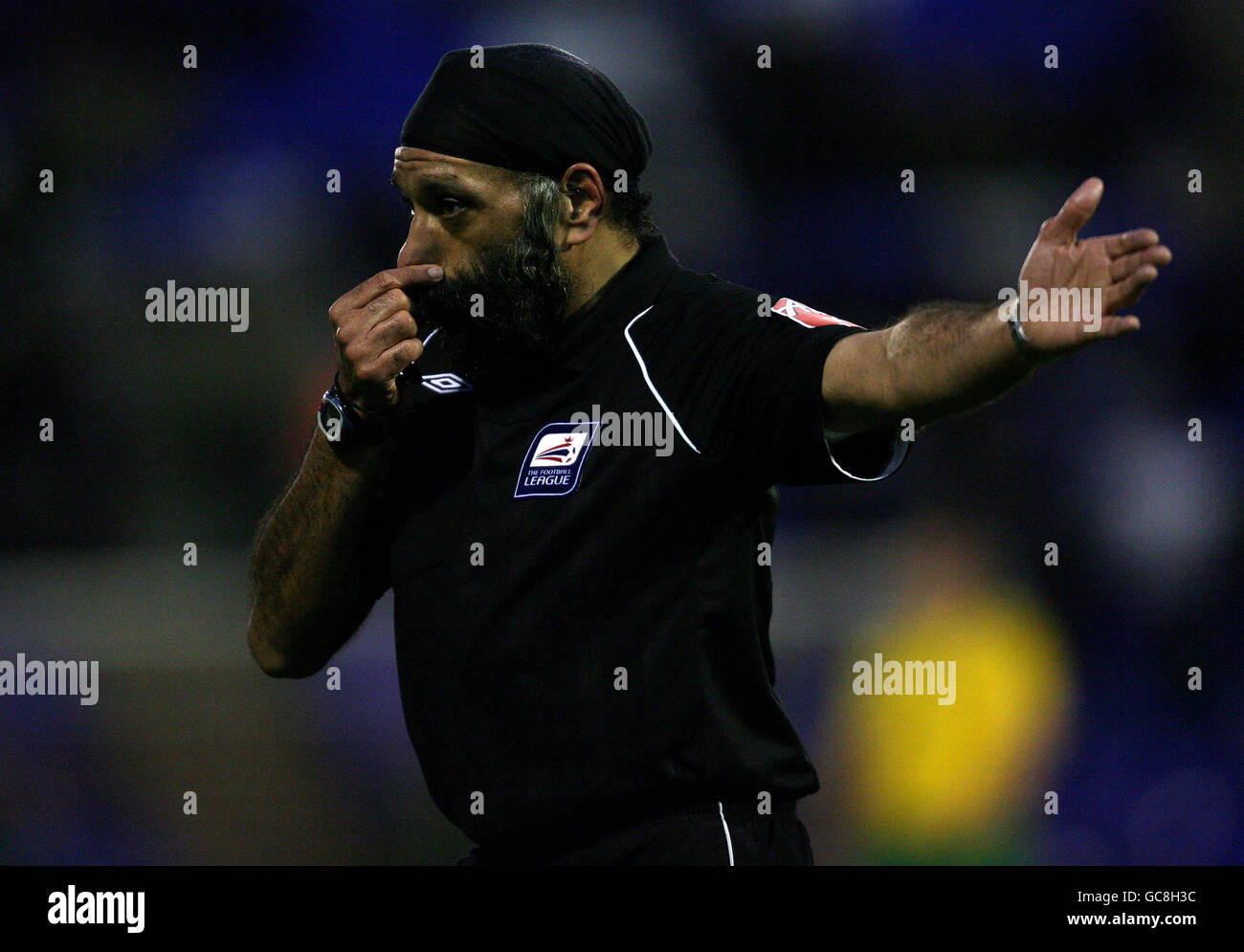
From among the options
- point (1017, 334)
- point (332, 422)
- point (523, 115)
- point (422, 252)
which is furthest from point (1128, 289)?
point (332, 422)

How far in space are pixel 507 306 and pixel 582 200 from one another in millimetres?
255

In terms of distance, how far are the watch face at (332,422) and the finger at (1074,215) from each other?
127 centimetres

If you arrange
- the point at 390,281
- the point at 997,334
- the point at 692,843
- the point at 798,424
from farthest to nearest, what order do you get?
the point at 390,281
the point at 692,843
the point at 798,424
the point at 997,334

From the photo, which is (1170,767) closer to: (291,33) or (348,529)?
(348,529)

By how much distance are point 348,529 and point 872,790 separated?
3147mm

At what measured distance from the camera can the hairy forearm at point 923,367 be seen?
2.10 meters

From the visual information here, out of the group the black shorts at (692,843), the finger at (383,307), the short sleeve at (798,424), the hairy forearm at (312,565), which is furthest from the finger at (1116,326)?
the hairy forearm at (312,565)

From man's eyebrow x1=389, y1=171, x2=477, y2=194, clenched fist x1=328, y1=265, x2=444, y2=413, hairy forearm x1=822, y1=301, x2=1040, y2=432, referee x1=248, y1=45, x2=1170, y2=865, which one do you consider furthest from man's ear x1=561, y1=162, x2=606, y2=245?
hairy forearm x1=822, y1=301, x2=1040, y2=432

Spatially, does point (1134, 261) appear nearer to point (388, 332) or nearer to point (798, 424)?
point (798, 424)

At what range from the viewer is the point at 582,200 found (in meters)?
2.80

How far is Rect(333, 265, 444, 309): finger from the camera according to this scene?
2650mm

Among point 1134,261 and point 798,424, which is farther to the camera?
point 798,424
